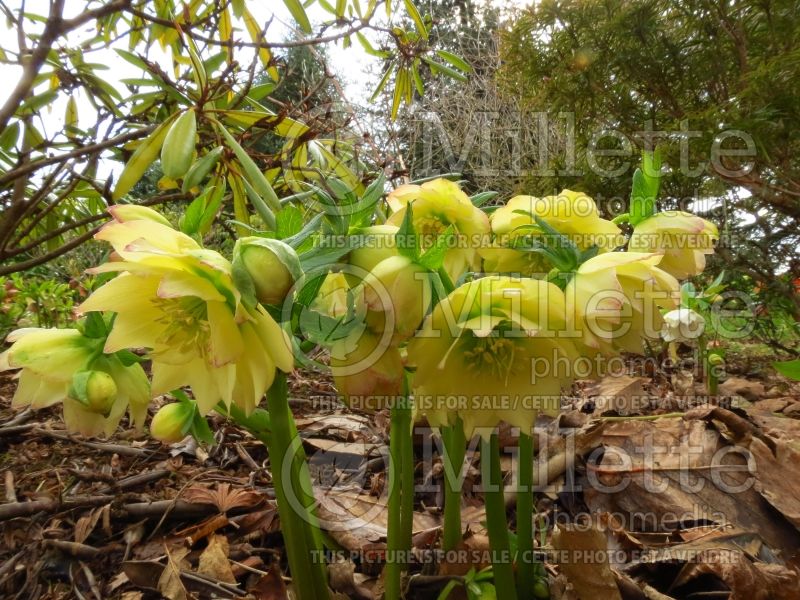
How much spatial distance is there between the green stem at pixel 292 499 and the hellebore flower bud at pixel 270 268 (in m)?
0.14

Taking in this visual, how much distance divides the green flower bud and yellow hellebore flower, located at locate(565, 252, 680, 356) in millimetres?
430

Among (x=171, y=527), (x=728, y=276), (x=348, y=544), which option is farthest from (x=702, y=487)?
(x=728, y=276)

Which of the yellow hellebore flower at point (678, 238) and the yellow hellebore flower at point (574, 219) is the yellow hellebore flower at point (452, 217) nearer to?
the yellow hellebore flower at point (574, 219)

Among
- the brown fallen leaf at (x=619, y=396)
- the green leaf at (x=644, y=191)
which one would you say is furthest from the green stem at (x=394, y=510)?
the brown fallen leaf at (x=619, y=396)

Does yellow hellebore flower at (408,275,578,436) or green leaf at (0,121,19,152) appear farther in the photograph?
green leaf at (0,121,19,152)

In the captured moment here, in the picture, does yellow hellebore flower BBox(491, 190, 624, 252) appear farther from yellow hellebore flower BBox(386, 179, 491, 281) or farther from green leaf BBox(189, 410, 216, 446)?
green leaf BBox(189, 410, 216, 446)

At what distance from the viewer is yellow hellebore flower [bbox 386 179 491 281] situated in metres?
0.53

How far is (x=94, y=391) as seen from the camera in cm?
50

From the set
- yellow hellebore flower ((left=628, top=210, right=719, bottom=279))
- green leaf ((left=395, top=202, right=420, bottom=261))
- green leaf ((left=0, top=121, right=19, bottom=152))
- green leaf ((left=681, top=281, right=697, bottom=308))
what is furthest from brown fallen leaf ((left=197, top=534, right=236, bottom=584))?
green leaf ((left=681, top=281, right=697, bottom=308))

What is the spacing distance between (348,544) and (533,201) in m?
0.58

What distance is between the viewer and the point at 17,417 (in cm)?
120

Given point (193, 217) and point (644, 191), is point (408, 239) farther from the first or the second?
point (644, 191)

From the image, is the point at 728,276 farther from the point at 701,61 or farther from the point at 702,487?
the point at 702,487

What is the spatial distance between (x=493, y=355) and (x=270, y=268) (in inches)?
9.6
